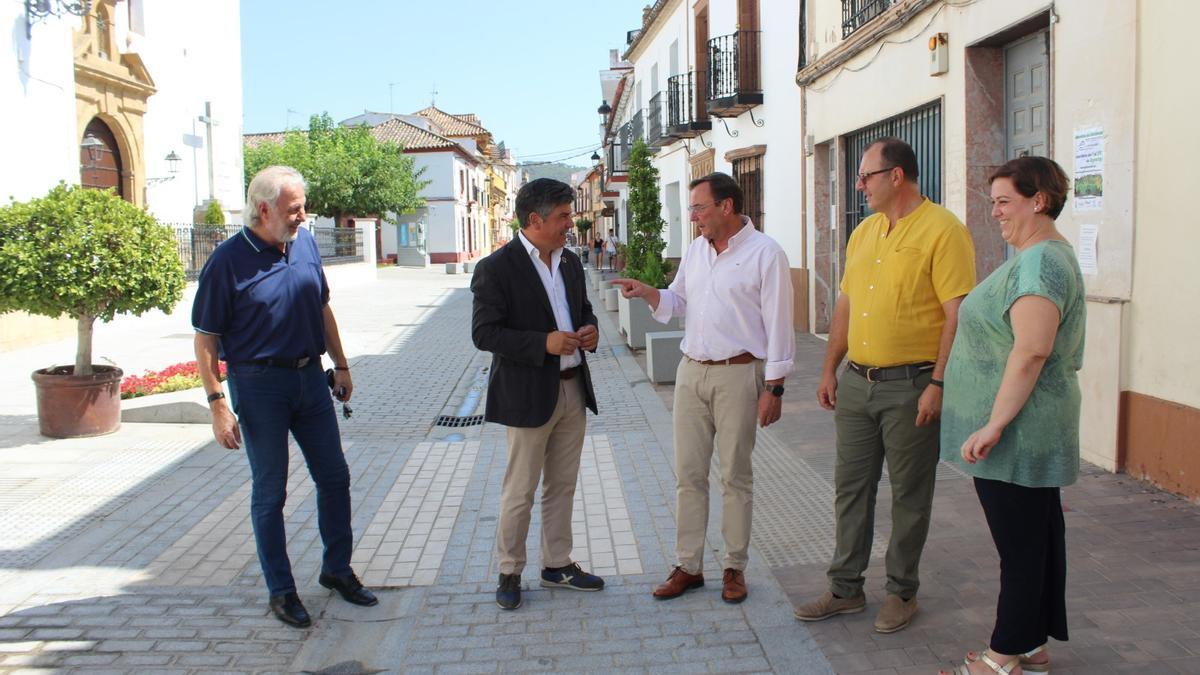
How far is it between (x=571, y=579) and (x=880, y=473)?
55.5 inches

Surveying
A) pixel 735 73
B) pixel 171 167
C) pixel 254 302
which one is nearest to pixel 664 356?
pixel 254 302

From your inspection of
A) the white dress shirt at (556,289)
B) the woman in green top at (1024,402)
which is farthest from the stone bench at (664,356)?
the woman in green top at (1024,402)

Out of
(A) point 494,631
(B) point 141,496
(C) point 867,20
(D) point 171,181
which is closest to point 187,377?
(B) point 141,496

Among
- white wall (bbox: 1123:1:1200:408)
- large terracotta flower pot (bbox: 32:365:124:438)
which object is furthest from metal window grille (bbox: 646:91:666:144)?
white wall (bbox: 1123:1:1200:408)

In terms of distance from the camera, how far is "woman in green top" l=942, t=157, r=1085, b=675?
3068mm

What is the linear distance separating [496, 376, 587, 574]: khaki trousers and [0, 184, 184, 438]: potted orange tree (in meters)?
4.82

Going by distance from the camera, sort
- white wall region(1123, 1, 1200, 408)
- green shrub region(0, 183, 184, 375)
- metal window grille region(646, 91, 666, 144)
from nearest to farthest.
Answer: white wall region(1123, 1, 1200, 408), green shrub region(0, 183, 184, 375), metal window grille region(646, 91, 666, 144)

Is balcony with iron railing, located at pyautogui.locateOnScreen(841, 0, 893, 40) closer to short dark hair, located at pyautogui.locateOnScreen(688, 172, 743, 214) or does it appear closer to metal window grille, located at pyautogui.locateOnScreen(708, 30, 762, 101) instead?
metal window grille, located at pyautogui.locateOnScreen(708, 30, 762, 101)

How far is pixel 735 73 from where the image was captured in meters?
16.3

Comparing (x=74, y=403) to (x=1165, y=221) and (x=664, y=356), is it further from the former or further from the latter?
Answer: (x=1165, y=221)

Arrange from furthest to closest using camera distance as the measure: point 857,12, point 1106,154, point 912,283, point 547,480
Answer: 1. point 857,12
2. point 1106,154
3. point 547,480
4. point 912,283

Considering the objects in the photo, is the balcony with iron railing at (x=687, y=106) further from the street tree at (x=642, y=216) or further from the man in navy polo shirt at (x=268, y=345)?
the man in navy polo shirt at (x=268, y=345)

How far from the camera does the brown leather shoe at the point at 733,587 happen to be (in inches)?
166

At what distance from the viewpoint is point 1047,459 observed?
3.14 meters
